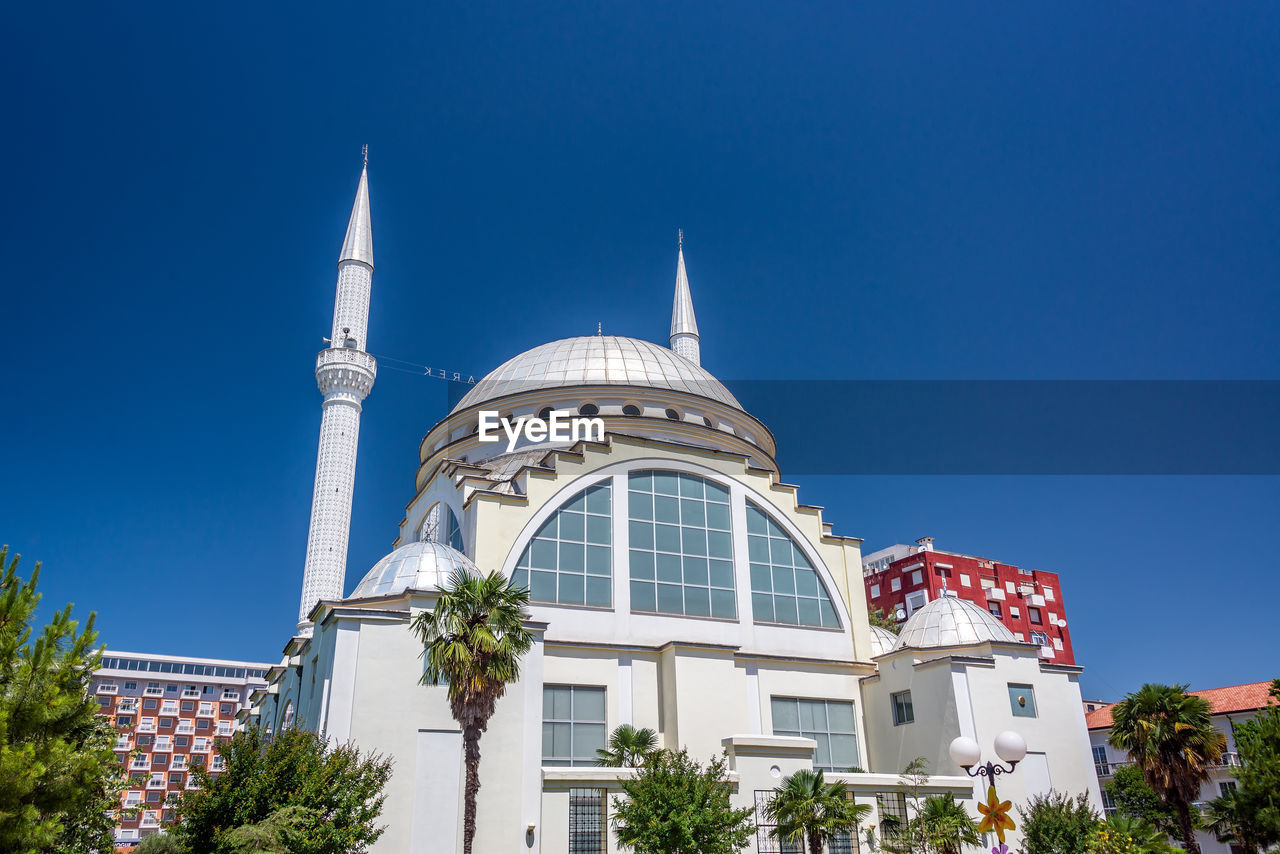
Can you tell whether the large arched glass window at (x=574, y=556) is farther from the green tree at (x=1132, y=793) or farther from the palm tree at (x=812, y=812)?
the green tree at (x=1132, y=793)

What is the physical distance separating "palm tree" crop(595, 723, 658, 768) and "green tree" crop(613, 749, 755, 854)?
2.72 metres

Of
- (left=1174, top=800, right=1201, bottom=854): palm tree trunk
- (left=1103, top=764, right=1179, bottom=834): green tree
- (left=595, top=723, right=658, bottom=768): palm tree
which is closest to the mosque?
(left=595, top=723, right=658, bottom=768): palm tree

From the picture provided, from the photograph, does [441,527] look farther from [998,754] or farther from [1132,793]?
[1132,793]

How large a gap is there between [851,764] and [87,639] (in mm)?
23068

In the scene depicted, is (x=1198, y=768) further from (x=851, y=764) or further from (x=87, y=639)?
(x=87, y=639)

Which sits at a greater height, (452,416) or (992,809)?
(452,416)

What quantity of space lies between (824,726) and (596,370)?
15908 millimetres

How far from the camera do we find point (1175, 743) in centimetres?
2648

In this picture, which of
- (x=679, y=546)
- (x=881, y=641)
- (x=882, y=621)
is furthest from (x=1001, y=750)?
(x=882, y=621)

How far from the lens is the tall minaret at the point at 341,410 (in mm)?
44250

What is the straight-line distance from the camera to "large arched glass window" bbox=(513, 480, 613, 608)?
95.1 feet

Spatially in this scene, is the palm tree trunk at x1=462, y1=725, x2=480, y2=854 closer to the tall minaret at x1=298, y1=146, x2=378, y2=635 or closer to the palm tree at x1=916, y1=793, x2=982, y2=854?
the palm tree at x1=916, y1=793, x2=982, y2=854

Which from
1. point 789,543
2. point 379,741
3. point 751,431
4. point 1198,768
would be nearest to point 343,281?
point 751,431

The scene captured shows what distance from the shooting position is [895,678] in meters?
31.0
